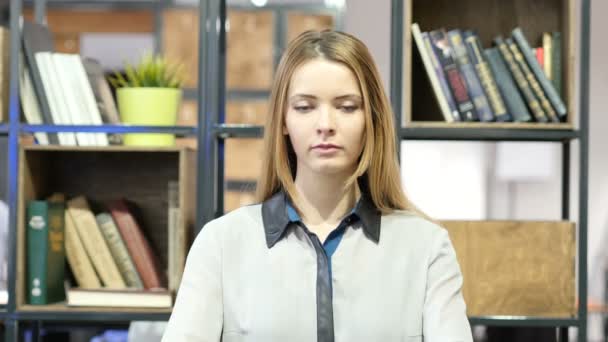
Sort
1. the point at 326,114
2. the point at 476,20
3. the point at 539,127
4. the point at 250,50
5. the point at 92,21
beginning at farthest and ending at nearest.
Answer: the point at 92,21
the point at 250,50
the point at 476,20
the point at 539,127
the point at 326,114

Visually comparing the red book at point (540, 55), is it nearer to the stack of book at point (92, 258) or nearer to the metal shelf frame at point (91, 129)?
the metal shelf frame at point (91, 129)

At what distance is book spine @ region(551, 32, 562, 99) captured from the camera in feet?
7.68

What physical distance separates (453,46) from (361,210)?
96 cm

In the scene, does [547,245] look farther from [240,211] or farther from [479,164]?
[479,164]

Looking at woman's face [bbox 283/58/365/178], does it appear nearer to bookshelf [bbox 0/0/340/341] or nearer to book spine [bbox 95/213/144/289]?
bookshelf [bbox 0/0/340/341]

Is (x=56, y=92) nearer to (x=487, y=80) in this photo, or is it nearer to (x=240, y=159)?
(x=487, y=80)

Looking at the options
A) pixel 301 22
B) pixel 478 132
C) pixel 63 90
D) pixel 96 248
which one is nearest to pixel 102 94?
pixel 63 90

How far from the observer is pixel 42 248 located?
2.34 m

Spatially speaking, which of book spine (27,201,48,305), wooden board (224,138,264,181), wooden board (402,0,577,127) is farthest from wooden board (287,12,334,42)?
book spine (27,201,48,305)

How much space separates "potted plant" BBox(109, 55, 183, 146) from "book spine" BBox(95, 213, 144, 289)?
27 centimetres

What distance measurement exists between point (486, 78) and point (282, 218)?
40.6 inches

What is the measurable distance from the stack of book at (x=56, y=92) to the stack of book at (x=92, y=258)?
215 mm

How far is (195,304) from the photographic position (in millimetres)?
1454

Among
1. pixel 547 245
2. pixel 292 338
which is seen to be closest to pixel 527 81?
pixel 547 245
